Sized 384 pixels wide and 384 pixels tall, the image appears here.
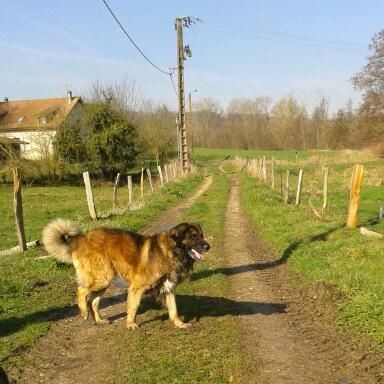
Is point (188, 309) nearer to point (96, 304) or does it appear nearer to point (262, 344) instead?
point (96, 304)

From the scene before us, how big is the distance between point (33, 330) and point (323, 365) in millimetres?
3790

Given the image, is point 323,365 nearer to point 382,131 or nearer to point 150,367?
point 150,367

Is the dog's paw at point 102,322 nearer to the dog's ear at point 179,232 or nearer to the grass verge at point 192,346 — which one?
the grass verge at point 192,346

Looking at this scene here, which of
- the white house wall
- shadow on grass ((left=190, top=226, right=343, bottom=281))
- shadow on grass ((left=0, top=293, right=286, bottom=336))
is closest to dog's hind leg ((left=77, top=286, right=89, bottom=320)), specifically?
shadow on grass ((left=0, top=293, right=286, bottom=336))

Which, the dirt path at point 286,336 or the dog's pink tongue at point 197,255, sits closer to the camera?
the dirt path at point 286,336

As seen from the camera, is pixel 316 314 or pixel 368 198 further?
pixel 368 198

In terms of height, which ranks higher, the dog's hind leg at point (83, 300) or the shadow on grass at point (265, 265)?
the dog's hind leg at point (83, 300)

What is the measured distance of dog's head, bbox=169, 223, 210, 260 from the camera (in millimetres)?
6855

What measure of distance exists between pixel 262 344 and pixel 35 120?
69.0 m

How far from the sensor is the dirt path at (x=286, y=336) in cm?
534

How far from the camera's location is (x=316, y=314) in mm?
7430

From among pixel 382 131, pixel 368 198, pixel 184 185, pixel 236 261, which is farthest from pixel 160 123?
pixel 236 261

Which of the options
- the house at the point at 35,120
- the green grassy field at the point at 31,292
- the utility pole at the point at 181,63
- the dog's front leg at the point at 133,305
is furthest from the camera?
the house at the point at 35,120

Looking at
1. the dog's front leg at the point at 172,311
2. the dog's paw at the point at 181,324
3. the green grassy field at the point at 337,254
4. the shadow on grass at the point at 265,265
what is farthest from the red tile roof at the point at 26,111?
the dog's paw at the point at 181,324
